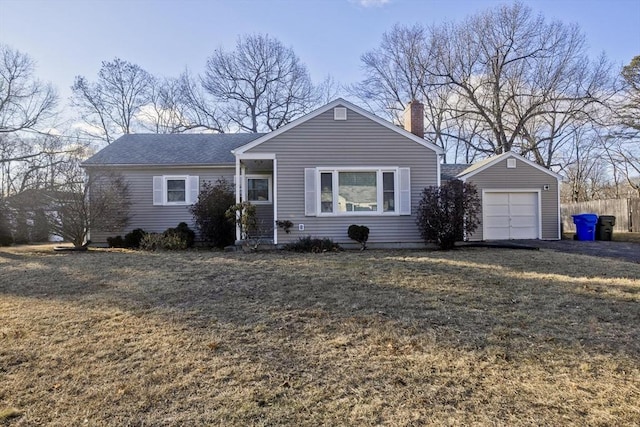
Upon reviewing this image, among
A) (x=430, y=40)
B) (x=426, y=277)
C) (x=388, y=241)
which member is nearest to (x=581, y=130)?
(x=430, y=40)

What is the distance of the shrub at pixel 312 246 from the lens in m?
11.2

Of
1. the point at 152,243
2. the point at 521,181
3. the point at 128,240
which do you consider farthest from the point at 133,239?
the point at 521,181

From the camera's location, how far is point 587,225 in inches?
610

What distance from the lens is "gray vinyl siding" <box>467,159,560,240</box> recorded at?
1446cm

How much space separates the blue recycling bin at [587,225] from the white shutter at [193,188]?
49.6ft

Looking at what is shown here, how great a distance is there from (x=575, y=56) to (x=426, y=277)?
24431 mm

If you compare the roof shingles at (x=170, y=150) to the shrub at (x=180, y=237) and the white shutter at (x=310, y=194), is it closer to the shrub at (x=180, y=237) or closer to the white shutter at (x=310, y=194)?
the shrub at (x=180, y=237)

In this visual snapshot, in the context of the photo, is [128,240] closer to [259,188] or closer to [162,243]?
[162,243]

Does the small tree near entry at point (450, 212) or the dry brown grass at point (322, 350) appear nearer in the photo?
the dry brown grass at point (322, 350)

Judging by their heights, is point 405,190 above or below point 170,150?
below

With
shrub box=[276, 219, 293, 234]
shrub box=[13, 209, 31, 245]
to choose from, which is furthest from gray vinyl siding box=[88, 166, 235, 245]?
shrub box=[276, 219, 293, 234]

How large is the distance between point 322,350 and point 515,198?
1343 centimetres

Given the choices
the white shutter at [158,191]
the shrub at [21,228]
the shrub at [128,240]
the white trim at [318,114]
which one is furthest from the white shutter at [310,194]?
the shrub at [21,228]

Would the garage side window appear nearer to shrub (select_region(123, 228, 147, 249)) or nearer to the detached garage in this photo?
the detached garage
